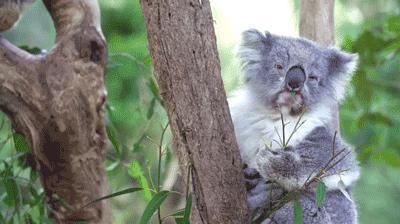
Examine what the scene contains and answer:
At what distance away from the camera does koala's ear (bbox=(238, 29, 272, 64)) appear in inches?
126

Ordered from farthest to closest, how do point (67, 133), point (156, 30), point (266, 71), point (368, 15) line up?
point (368, 15) → point (266, 71) → point (67, 133) → point (156, 30)

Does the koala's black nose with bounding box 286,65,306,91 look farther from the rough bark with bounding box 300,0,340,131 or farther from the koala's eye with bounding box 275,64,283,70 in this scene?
the rough bark with bounding box 300,0,340,131

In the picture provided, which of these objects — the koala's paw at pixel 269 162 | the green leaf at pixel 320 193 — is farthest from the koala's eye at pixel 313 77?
the green leaf at pixel 320 193

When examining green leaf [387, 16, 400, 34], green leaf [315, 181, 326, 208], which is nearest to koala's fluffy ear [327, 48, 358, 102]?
green leaf [387, 16, 400, 34]

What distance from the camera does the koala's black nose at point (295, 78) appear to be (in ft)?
9.79

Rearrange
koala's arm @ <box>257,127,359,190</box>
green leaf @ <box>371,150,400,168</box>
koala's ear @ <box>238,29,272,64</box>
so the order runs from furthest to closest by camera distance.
Result: green leaf @ <box>371,150,400,168</box> → koala's ear @ <box>238,29,272,64</box> → koala's arm @ <box>257,127,359,190</box>

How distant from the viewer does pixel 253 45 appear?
10.7 feet

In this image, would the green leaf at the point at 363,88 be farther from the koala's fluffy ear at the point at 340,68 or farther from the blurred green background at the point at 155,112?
the koala's fluffy ear at the point at 340,68

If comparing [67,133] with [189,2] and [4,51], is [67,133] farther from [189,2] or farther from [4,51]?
[189,2]

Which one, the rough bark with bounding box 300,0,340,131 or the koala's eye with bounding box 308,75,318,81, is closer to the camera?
the koala's eye with bounding box 308,75,318,81

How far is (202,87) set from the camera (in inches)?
91.0

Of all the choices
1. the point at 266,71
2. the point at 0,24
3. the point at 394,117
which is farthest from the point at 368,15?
the point at 0,24

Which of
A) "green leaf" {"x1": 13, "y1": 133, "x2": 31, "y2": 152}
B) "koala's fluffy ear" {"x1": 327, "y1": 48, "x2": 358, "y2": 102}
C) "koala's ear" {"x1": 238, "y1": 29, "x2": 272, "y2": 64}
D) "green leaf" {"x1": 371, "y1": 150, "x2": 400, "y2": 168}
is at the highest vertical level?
"koala's ear" {"x1": 238, "y1": 29, "x2": 272, "y2": 64}

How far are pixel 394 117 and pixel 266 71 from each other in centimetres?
252
